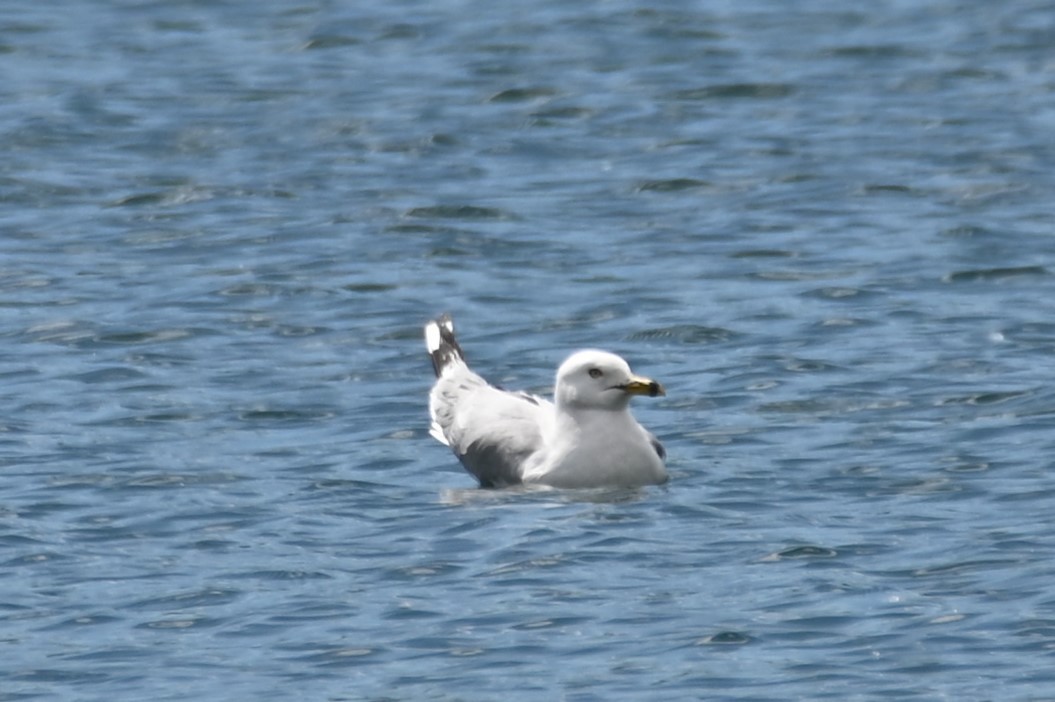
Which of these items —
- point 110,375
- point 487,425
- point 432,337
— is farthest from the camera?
point 110,375

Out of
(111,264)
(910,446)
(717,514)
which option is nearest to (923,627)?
(717,514)

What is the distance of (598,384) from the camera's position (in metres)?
13.2

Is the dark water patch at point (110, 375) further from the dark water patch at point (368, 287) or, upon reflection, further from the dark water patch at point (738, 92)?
the dark water patch at point (738, 92)

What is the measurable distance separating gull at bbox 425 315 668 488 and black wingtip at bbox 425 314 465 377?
106 centimetres

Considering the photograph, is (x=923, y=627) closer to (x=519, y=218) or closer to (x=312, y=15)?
(x=519, y=218)

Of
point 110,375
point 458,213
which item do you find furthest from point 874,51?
point 110,375

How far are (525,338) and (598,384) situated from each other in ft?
11.2

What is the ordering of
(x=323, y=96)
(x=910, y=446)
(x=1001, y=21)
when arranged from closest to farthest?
(x=910, y=446), (x=323, y=96), (x=1001, y=21)

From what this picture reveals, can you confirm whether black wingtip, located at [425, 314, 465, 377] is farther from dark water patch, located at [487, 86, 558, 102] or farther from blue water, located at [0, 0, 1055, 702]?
dark water patch, located at [487, 86, 558, 102]

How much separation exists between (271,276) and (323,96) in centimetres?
749

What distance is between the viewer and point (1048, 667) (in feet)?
31.9

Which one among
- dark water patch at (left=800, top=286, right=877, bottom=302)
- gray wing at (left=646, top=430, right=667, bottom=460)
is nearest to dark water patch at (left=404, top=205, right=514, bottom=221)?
dark water patch at (left=800, top=286, right=877, bottom=302)

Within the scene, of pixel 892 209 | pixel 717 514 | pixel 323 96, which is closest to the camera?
pixel 717 514

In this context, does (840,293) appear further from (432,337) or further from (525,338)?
(432,337)
